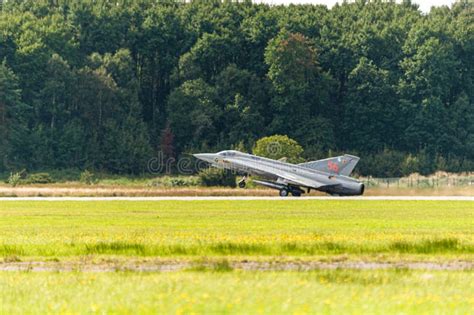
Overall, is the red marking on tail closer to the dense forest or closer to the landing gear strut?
the landing gear strut

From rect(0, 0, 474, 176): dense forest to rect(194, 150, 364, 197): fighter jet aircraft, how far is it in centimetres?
2706

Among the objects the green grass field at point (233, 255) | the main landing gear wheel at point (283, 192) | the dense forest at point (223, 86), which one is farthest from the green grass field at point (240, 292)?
the dense forest at point (223, 86)

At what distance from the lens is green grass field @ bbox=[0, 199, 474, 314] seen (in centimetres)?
2017

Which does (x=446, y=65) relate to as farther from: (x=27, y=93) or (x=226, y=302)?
(x=226, y=302)

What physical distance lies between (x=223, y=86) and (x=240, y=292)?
86.2 m

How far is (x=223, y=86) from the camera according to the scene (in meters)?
107

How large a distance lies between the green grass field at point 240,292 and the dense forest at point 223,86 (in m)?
73.8

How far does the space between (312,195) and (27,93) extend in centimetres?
4012

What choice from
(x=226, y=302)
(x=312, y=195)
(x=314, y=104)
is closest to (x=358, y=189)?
(x=312, y=195)

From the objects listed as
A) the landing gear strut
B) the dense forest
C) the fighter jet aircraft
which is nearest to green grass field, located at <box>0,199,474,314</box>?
the fighter jet aircraft

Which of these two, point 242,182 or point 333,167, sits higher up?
point 333,167

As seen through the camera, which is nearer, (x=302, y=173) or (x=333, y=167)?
(x=333, y=167)

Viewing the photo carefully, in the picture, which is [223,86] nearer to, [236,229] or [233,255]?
[236,229]

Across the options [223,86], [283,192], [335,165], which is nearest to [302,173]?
[283,192]
